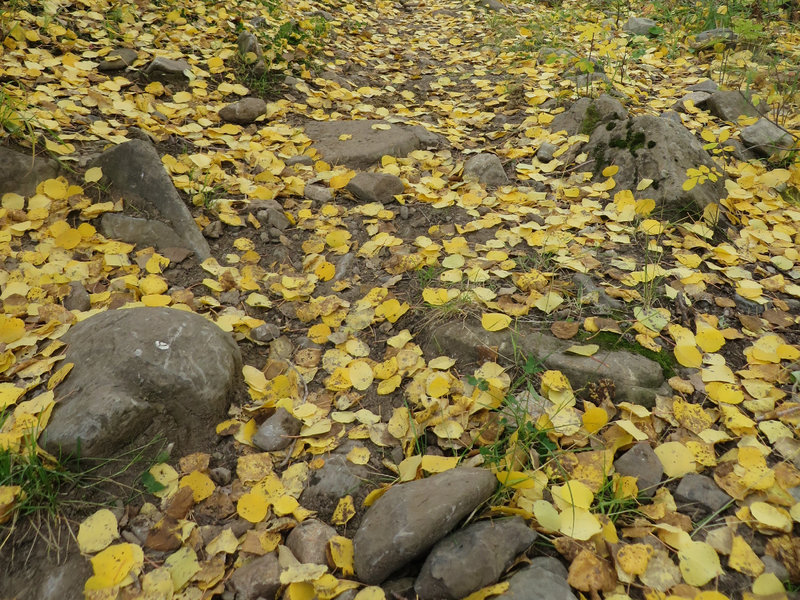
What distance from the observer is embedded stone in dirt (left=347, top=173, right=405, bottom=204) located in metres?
2.86

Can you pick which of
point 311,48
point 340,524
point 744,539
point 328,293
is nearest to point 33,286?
point 328,293

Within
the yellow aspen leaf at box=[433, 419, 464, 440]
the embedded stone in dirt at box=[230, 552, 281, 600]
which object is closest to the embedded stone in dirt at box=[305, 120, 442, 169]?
the yellow aspen leaf at box=[433, 419, 464, 440]

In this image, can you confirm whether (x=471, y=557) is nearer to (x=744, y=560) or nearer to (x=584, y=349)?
(x=744, y=560)

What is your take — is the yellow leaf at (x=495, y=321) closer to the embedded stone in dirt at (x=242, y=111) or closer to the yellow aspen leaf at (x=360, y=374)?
the yellow aspen leaf at (x=360, y=374)

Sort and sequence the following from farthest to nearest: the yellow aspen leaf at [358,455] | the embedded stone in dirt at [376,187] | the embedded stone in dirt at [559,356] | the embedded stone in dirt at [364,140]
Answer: the embedded stone in dirt at [364,140] < the embedded stone in dirt at [376,187] < the embedded stone in dirt at [559,356] < the yellow aspen leaf at [358,455]

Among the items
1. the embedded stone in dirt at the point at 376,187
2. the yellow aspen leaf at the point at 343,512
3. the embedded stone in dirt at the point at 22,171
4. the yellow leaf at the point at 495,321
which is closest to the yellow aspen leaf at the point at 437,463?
the yellow aspen leaf at the point at 343,512

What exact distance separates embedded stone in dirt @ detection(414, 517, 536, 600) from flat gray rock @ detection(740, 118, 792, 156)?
2817 millimetres

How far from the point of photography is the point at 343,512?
4.94 ft

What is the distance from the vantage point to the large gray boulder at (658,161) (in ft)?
8.36

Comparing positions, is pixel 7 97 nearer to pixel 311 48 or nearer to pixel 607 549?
pixel 311 48

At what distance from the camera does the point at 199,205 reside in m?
2.66

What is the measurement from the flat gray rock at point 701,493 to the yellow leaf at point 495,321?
2.42ft

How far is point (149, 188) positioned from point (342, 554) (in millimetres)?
1935

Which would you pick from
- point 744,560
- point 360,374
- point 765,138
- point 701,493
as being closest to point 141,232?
point 360,374
